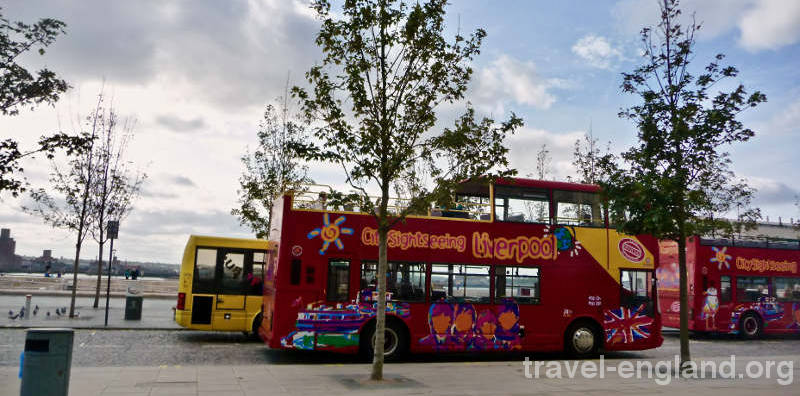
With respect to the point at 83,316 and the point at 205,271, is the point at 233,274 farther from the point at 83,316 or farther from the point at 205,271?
the point at 83,316

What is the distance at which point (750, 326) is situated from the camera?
21.7 metres

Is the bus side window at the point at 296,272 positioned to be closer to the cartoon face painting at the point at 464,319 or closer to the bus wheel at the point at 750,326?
the cartoon face painting at the point at 464,319

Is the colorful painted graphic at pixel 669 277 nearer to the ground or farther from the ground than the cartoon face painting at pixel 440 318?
farther from the ground

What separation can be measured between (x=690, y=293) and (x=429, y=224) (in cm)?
1251

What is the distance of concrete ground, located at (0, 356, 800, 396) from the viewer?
8.95 metres

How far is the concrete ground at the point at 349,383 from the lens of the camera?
8945 millimetres

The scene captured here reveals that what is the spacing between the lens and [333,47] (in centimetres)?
1064

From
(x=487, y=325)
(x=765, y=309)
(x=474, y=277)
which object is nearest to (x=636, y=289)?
(x=487, y=325)

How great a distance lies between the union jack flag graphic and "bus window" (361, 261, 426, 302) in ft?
16.6

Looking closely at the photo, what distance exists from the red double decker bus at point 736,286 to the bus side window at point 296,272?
48.2 ft

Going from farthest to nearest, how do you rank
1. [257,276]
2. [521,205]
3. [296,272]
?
[257,276] → [521,205] → [296,272]

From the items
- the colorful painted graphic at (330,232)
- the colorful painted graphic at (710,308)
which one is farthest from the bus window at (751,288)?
the colorful painted graphic at (330,232)

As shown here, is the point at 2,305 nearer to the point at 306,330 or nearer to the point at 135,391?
the point at 306,330

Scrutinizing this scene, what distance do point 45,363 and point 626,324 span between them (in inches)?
509
